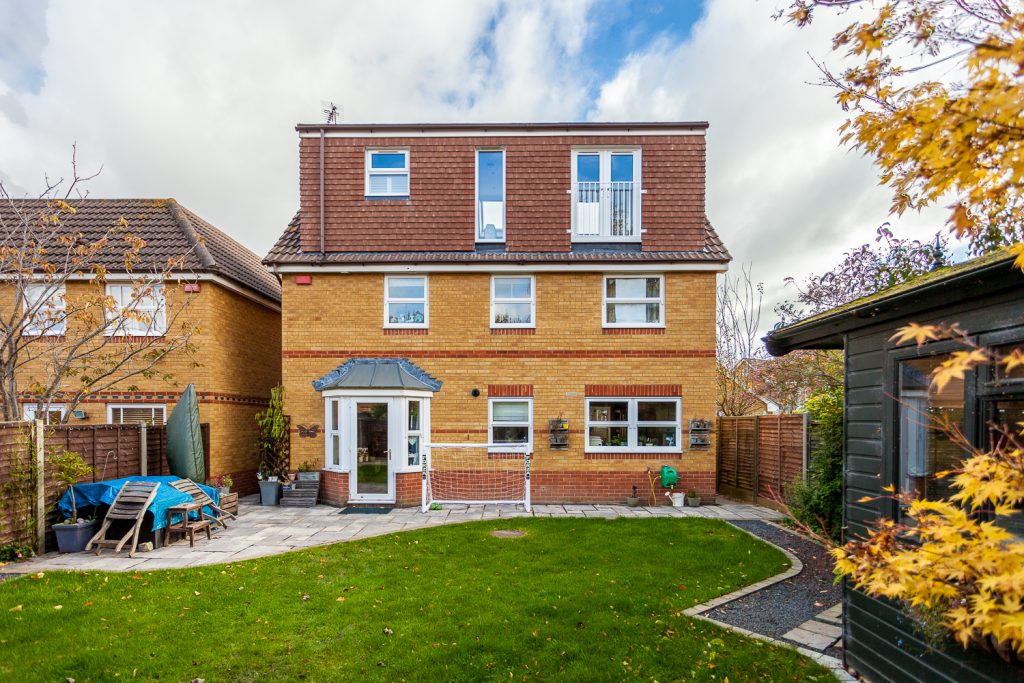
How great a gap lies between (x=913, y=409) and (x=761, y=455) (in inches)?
328

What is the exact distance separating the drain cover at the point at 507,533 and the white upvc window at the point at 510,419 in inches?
118

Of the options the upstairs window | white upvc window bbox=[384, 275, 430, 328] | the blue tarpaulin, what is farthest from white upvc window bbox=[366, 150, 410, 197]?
the blue tarpaulin

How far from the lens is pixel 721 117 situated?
12.7 metres

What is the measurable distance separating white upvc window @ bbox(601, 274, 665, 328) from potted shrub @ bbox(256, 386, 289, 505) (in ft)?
26.4

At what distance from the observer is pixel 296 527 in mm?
9250

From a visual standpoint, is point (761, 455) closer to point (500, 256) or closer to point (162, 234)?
point (500, 256)

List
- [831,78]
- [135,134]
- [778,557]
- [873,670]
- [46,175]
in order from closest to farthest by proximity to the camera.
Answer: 1. [831,78]
2. [873,670]
3. [778,557]
4. [46,175]
5. [135,134]

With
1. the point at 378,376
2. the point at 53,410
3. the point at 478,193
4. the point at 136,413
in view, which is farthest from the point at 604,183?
the point at 53,410

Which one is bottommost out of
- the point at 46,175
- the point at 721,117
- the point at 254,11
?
the point at 46,175

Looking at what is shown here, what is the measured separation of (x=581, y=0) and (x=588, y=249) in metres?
5.44

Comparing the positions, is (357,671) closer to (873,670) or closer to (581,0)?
(873,670)

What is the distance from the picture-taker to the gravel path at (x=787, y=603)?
17.1 ft

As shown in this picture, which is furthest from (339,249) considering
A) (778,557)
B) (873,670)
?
(873,670)

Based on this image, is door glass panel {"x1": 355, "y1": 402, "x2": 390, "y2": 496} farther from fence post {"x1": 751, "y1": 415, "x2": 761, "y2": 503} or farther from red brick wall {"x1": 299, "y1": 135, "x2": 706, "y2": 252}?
fence post {"x1": 751, "y1": 415, "x2": 761, "y2": 503}
